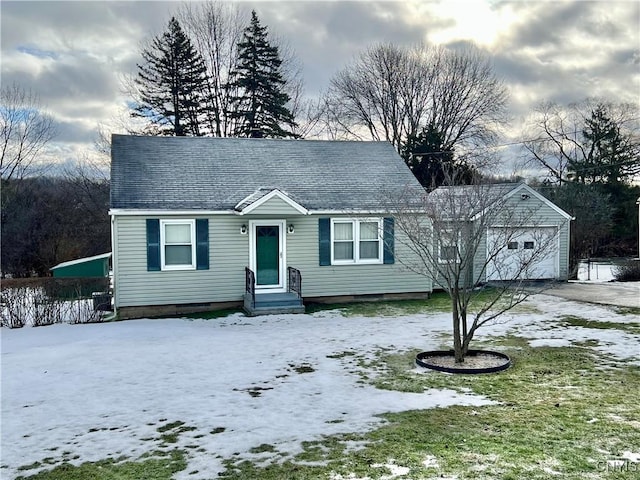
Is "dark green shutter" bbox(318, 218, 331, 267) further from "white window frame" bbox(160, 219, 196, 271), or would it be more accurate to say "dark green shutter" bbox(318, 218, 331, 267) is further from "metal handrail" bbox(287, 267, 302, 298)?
"white window frame" bbox(160, 219, 196, 271)

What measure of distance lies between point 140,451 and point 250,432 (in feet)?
3.53

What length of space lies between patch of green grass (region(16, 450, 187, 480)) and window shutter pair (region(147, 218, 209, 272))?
8.07 metres

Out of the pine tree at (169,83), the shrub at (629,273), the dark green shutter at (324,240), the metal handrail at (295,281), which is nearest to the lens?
the metal handrail at (295,281)

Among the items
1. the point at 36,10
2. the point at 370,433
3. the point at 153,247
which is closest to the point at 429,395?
the point at 370,433

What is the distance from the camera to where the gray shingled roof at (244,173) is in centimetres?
1293

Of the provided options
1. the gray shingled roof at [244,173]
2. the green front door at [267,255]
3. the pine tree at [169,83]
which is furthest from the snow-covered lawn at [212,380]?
the pine tree at [169,83]

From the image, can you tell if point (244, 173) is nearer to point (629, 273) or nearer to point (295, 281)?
point (295, 281)

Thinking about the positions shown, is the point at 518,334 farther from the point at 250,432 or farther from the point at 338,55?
the point at 338,55

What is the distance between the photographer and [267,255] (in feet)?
43.9

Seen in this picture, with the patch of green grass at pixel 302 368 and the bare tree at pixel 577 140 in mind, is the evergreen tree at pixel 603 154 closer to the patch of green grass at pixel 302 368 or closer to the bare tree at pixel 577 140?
the bare tree at pixel 577 140

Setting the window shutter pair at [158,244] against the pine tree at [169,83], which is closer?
the window shutter pair at [158,244]

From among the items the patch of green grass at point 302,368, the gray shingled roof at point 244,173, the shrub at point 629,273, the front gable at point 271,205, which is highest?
the gray shingled roof at point 244,173

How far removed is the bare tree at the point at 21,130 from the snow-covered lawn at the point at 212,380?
699 inches

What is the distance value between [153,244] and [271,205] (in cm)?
304
